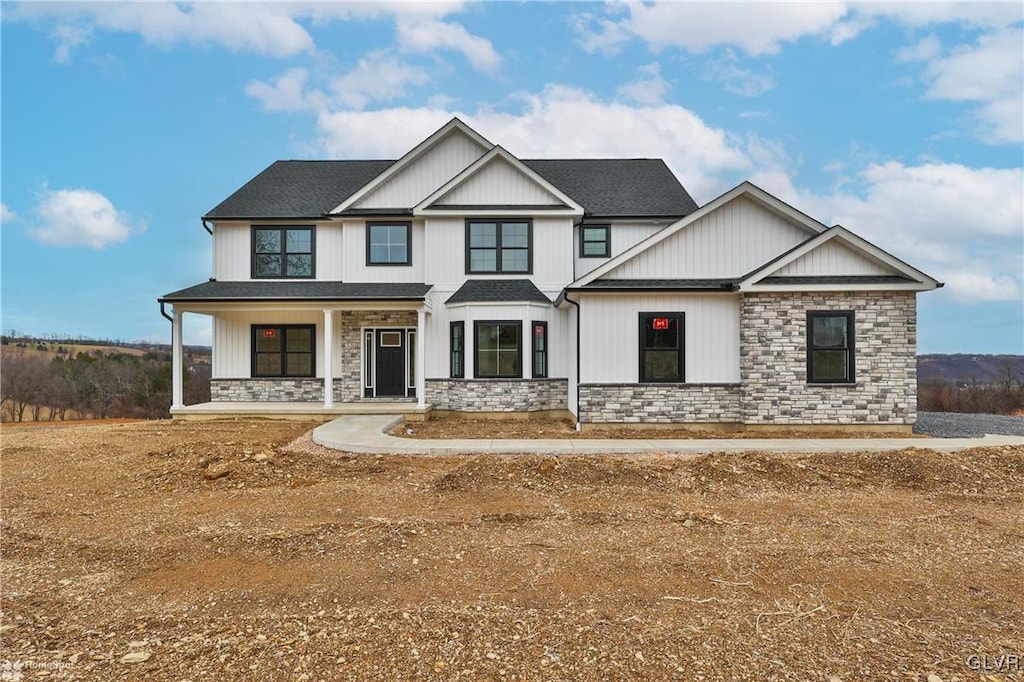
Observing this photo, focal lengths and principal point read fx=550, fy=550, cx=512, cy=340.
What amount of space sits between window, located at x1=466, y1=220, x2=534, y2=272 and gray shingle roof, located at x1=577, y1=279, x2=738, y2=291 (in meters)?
3.77

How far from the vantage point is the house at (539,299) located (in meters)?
12.2

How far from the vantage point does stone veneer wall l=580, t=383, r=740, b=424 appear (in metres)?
12.5

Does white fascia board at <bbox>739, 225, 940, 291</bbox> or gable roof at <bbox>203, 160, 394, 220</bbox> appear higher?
gable roof at <bbox>203, 160, 394, 220</bbox>

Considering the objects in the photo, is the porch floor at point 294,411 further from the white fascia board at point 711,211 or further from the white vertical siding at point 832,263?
the white vertical siding at point 832,263

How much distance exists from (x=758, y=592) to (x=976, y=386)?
2419 centimetres

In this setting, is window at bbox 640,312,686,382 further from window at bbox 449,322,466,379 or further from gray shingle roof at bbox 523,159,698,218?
gray shingle roof at bbox 523,159,698,218

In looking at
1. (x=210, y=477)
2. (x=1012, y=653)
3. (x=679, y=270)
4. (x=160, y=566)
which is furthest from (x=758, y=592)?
(x=679, y=270)

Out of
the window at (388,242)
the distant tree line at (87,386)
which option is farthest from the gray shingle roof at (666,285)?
the distant tree line at (87,386)

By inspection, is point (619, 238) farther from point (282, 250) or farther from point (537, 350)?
point (282, 250)

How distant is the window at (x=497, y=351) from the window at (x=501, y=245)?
209 centimetres

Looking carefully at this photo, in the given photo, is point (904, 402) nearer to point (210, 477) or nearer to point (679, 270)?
point (679, 270)

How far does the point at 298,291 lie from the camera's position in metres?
15.5

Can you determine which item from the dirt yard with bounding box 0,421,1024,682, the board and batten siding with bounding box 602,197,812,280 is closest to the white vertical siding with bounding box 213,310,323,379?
the dirt yard with bounding box 0,421,1024,682

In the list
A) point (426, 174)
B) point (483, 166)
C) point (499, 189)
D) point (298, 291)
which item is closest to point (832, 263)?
point (499, 189)
